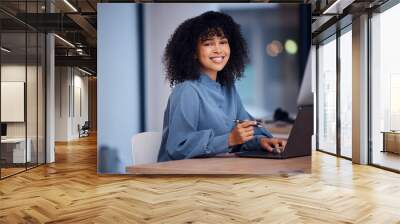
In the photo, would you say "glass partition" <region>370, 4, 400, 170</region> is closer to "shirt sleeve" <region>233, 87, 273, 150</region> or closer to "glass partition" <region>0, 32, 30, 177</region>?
"shirt sleeve" <region>233, 87, 273, 150</region>

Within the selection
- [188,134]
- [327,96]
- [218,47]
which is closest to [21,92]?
[188,134]

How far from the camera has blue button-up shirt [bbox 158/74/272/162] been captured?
6.09 m

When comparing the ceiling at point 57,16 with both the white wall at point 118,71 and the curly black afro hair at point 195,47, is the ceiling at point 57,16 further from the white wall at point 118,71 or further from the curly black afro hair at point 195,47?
the curly black afro hair at point 195,47

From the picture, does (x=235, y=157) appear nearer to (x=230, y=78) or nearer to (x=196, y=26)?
(x=230, y=78)

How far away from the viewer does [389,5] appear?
7.15 meters

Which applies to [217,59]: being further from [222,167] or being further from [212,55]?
[222,167]

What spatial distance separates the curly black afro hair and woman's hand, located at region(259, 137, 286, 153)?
1.00m

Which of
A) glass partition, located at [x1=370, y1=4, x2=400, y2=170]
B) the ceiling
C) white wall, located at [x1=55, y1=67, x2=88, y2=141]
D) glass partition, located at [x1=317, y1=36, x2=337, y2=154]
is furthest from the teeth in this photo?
white wall, located at [x1=55, y1=67, x2=88, y2=141]

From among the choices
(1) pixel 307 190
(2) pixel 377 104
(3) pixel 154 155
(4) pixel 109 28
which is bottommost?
(1) pixel 307 190

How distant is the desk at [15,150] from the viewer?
630 cm

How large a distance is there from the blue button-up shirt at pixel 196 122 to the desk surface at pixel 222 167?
4.3 inches

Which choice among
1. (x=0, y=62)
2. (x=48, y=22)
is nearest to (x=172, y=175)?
(x=0, y=62)

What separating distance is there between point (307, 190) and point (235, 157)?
1.27 meters

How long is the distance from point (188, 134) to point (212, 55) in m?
1.25
